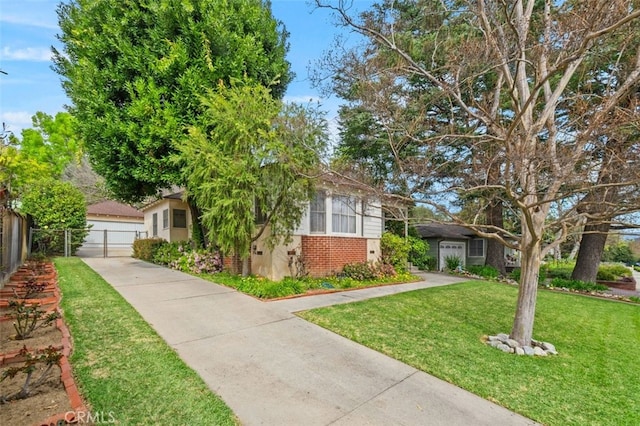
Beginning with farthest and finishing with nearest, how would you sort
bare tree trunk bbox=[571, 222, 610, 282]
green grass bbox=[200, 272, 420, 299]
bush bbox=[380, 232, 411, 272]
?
1. bare tree trunk bbox=[571, 222, 610, 282]
2. bush bbox=[380, 232, 411, 272]
3. green grass bbox=[200, 272, 420, 299]

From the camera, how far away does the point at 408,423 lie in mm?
2982

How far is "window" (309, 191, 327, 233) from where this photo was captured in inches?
410

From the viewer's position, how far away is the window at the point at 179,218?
50.8 feet

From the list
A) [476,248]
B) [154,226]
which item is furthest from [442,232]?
[154,226]

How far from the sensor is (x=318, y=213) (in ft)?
34.7

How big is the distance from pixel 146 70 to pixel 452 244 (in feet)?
63.4

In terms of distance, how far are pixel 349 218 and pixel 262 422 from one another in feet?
29.5

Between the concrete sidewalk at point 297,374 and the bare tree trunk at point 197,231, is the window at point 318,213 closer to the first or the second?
the concrete sidewalk at point 297,374

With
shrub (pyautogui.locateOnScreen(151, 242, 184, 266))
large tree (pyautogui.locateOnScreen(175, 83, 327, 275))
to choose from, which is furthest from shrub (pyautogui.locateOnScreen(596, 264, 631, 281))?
shrub (pyautogui.locateOnScreen(151, 242, 184, 266))

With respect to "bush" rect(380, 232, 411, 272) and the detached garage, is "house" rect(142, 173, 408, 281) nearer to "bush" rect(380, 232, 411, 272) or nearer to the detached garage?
"bush" rect(380, 232, 411, 272)

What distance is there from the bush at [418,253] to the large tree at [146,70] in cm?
A: 1038

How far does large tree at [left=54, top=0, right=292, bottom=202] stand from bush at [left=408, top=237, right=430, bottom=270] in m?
10.4

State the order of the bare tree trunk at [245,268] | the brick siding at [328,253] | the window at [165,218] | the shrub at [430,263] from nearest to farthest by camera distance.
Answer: the bare tree trunk at [245,268]
the brick siding at [328,253]
the window at [165,218]
the shrub at [430,263]

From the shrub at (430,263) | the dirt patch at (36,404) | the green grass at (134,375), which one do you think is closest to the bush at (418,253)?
the shrub at (430,263)
